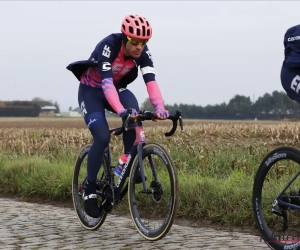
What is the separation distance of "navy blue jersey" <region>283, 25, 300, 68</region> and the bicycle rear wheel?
4.74 ft

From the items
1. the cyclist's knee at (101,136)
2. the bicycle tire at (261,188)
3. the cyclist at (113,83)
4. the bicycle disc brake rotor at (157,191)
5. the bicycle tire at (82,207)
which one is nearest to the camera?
the bicycle tire at (261,188)

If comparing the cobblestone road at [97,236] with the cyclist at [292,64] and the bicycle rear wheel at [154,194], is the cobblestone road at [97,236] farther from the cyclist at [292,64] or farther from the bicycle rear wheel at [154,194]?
the cyclist at [292,64]

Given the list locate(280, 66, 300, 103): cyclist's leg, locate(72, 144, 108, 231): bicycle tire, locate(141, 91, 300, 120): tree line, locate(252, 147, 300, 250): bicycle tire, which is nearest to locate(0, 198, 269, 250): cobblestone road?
locate(72, 144, 108, 231): bicycle tire

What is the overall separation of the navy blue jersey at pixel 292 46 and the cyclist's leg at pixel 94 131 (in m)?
2.28

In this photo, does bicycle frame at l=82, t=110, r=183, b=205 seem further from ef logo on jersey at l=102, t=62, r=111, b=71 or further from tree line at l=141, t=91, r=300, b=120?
tree line at l=141, t=91, r=300, b=120

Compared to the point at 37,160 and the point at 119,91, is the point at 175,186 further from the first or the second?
the point at 37,160

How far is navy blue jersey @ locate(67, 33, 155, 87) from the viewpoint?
6.65m

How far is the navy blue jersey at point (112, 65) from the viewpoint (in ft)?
21.8

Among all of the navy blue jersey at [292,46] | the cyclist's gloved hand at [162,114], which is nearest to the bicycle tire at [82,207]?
the cyclist's gloved hand at [162,114]

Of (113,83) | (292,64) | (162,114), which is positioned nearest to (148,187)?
(162,114)

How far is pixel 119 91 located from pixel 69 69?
2.02 feet

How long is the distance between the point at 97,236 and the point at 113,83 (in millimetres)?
1599

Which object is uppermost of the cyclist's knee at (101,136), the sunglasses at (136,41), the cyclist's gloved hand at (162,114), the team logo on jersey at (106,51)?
the sunglasses at (136,41)

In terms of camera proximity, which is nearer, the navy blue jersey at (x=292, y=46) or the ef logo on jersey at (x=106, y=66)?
the navy blue jersey at (x=292, y=46)
